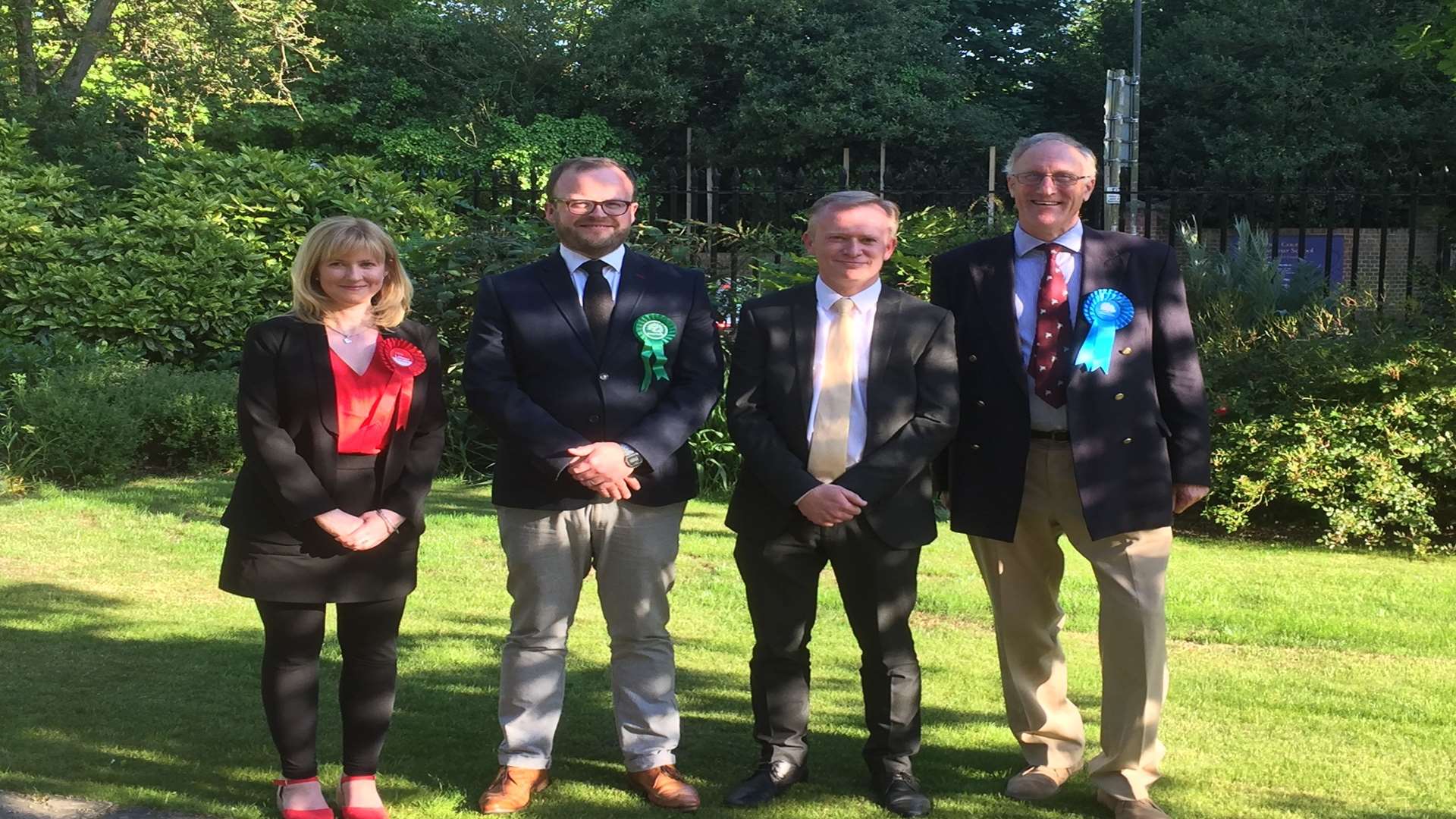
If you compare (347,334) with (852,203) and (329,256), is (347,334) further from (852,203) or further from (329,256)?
(852,203)

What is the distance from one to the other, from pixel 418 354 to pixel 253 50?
19029 mm

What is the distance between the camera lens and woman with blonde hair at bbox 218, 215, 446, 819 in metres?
3.86

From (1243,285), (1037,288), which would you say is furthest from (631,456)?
(1243,285)

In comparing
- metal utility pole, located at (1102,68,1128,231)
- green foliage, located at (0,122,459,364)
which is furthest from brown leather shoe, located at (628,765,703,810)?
metal utility pole, located at (1102,68,1128,231)

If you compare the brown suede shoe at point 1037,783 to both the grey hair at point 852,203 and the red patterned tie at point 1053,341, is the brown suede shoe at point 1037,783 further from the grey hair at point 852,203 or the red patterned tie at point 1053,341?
the grey hair at point 852,203

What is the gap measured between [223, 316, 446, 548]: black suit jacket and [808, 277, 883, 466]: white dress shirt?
1.18 metres

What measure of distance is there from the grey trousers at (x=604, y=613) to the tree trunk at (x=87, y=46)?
1686 cm

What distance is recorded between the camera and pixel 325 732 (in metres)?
4.89

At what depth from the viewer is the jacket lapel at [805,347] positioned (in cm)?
409

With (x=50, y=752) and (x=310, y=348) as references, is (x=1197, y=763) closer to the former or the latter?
(x=310, y=348)

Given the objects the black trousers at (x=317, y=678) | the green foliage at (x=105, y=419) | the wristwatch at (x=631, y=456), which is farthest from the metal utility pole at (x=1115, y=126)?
the black trousers at (x=317, y=678)

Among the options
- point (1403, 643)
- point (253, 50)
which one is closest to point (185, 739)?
point (1403, 643)

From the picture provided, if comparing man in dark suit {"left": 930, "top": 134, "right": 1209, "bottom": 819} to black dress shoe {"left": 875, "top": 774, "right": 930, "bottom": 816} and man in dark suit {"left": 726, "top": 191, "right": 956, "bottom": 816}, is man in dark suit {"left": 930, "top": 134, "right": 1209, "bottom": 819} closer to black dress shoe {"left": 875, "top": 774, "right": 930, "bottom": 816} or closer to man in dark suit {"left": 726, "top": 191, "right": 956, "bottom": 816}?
man in dark suit {"left": 726, "top": 191, "right": 956, "bottom": 816}

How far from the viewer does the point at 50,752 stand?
454 centimetres
